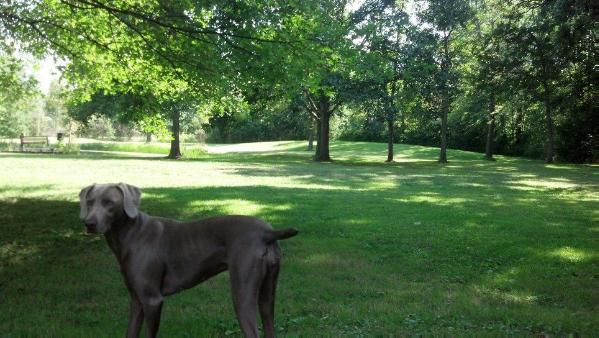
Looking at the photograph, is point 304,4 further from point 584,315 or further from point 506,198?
point 506,198

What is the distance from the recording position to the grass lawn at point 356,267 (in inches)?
207

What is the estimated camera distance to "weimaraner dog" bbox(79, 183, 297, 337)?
3404mm

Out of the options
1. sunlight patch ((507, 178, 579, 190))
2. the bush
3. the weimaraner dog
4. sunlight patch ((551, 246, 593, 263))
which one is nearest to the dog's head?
the weimaraner dog

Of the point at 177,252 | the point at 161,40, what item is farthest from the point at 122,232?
the point at 161,40

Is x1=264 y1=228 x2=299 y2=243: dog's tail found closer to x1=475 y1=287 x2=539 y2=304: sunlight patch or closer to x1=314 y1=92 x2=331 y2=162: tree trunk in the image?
x1=475 y1=287 x2=539 y2=304: sunlight patch

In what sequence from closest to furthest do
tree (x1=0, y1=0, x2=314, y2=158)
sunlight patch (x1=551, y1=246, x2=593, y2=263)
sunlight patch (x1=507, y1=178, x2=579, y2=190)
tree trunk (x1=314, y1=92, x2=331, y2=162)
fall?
sunlight patch (x1=551, y1=246, x2=593, y2=263), tree (x1=0, y1=0, x2=314, y2=158), sunlight patch (x1=507, y1=178, x2=579, y2=190), tree trunk (x1=314, y1=92, x2=331, y2=162)

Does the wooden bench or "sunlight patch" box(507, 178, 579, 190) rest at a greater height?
the wooden bench

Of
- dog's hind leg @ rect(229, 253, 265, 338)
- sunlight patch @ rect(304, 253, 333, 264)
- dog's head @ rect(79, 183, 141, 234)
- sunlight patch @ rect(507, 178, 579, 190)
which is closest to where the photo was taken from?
dog's hind leg @ rect(229, 253, 265, 338)

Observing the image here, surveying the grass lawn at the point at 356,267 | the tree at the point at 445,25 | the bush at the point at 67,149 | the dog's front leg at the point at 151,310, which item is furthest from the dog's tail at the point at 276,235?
the bush at the point at 67,149

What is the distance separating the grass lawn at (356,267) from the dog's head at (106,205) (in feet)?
5.77

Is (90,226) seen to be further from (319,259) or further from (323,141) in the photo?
(323,141)

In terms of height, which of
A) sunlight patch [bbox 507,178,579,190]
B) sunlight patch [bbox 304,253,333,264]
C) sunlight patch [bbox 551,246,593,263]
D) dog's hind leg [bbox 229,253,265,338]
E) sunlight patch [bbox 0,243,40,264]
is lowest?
sunlight patch [bbox 0,243,40,264]

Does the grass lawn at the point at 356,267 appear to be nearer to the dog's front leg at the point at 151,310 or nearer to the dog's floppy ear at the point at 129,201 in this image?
the dog's front leg at the point at 151,310

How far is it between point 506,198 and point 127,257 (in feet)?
47.9
